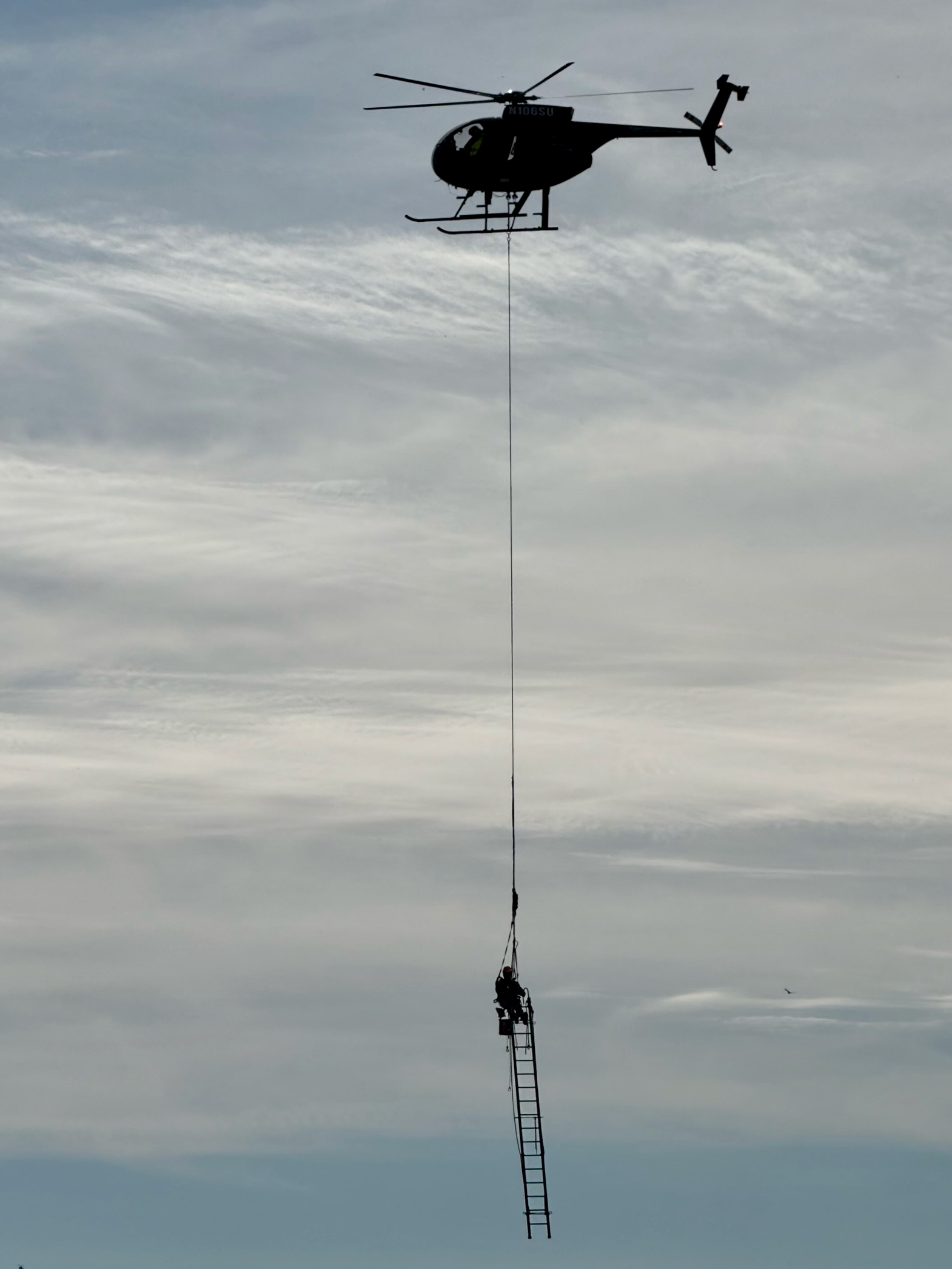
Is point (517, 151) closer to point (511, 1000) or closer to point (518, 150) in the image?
point (518, 150)

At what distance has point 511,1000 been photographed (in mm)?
49438

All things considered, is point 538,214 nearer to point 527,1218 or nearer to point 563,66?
point 563,66

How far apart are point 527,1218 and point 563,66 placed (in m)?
31.0

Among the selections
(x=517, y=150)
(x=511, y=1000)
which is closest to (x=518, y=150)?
(x=517, y=150)

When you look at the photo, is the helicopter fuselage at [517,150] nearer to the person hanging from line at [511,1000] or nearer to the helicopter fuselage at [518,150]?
the helicopter fuselage at [518,150]

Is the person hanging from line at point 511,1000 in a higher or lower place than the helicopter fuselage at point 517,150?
lower

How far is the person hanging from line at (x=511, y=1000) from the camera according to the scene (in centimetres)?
4941

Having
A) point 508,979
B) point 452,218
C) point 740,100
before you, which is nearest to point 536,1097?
point 508,979

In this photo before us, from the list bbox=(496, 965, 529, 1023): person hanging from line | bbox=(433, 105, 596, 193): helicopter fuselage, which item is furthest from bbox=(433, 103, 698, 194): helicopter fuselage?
bbox=(496, 965, 529, 1023): person hanging from line

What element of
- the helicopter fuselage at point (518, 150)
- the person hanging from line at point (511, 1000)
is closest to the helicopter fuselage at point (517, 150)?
the helicopter fuselage at point (518, 150)

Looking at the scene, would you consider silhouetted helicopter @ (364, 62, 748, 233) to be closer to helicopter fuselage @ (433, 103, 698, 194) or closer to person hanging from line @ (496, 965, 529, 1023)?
helicopter fuselage @ (433, 103, 698, 194)

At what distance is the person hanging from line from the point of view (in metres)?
49.4

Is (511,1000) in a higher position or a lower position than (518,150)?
lower

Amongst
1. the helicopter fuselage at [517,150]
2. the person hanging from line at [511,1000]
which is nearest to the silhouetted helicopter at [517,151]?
the helicopter fuselage at [517,150]
